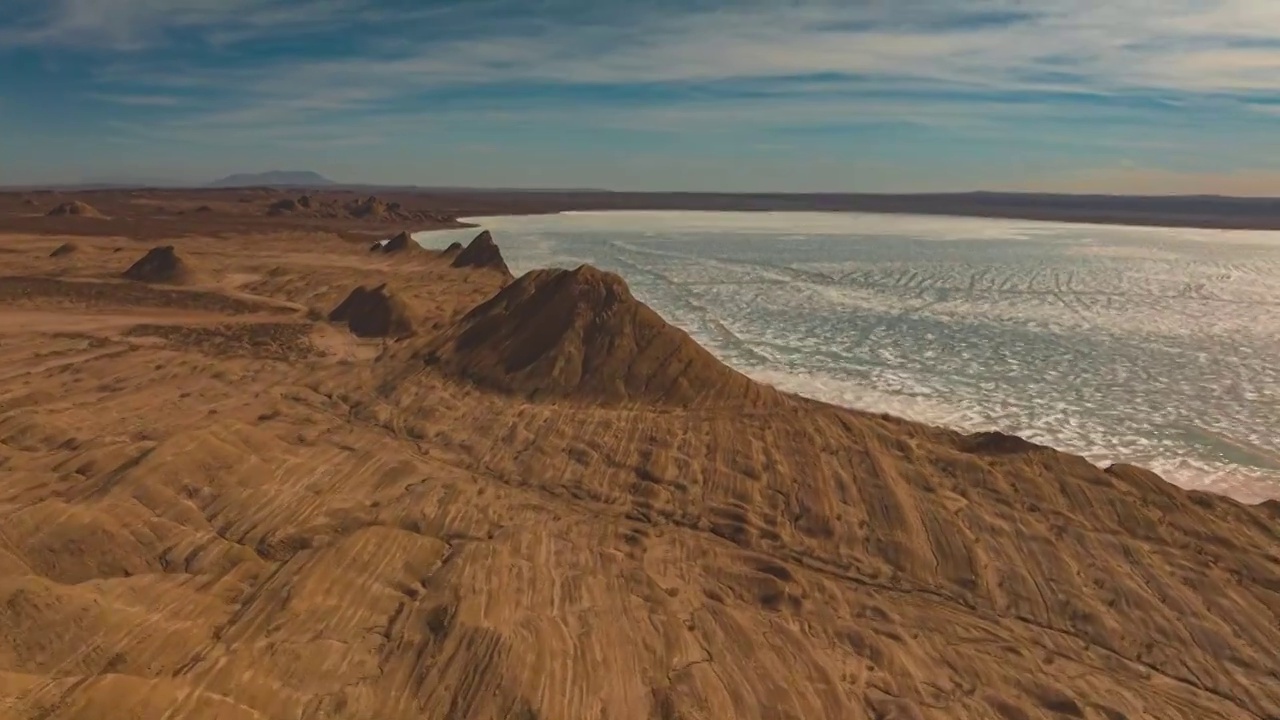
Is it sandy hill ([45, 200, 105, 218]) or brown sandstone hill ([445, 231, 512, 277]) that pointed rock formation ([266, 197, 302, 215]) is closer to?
sandy hill ([45, 200, 105, 218])

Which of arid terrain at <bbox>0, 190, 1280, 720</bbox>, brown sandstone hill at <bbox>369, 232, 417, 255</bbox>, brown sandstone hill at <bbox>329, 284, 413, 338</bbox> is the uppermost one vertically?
brown sandstone hill at <bbox>369, 232, 417, 255</bbox>

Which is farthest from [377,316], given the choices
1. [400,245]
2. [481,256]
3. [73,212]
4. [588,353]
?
[73,212]

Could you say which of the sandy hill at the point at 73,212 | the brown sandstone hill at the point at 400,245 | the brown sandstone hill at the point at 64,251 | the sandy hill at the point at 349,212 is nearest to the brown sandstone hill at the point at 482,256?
the brown sandstone hill at the point at 400,245

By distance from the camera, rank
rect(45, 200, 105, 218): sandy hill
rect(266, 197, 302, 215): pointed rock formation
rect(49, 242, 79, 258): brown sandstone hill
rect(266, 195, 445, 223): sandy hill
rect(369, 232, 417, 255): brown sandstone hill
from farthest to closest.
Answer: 1. rect(266, 197, 302, 215): pointed rock formation
2. rect(266, 195, 445, 223): sandy hill
3. rect(45, 200, 105, 218): sandy hill
4. rect(369, 232, 417, 255): brown sandstone hill
5. rect(49, 242, 79, 258): brown sandstone hill

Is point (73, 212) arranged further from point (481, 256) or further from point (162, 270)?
point (481, 256)

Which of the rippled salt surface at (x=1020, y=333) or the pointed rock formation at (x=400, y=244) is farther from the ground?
the pointed rock formation at (x=400, y=244)

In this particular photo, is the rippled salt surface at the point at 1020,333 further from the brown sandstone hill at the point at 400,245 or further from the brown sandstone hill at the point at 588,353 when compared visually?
the brown sandstone hill at the point at 400,245

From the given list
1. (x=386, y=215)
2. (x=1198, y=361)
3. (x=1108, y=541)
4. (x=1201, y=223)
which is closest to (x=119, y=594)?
(x=1108, y=541)

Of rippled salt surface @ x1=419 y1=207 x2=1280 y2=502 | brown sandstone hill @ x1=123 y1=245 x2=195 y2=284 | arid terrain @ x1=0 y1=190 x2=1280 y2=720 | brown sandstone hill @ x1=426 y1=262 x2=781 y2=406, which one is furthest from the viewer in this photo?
brown sandstone hill @ x1=123 y1=245 x2=195 y2=284

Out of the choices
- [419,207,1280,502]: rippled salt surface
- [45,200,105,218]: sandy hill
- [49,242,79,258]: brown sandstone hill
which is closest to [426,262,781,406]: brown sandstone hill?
[419,207,1280,502]: rippled salt surface
